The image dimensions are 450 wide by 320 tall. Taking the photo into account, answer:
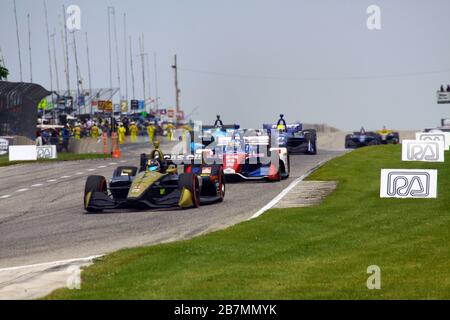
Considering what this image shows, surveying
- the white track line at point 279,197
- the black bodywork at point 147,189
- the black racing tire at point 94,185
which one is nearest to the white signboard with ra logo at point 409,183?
the white track line at point 279,197

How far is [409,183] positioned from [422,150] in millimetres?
12678

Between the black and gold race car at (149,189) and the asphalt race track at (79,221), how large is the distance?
0.72 ft

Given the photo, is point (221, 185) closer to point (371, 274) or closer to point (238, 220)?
point (238, 220)

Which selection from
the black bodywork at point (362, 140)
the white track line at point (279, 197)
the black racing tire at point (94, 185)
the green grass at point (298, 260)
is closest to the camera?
the green grass at point (298, 260)

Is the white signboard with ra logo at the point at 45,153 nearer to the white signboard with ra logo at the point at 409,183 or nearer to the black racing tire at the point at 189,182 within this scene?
the black racing tire at the point at 189,182

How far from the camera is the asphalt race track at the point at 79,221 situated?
1566 cm

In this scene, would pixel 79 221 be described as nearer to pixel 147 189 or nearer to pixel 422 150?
pixel 147 189

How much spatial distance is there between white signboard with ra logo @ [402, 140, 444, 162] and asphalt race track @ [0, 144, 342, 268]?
14.8 ft

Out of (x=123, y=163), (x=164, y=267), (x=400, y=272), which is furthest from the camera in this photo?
(x=123, y=163)

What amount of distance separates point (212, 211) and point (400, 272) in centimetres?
921

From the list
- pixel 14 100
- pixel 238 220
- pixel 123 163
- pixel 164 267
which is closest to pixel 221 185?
pixel 238 220

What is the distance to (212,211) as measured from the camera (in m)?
20.7

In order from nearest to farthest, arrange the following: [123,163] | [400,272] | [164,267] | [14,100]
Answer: [400,272], [164,267], [123,163], [14,100]

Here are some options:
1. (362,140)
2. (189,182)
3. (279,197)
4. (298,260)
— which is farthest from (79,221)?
(362,140)
